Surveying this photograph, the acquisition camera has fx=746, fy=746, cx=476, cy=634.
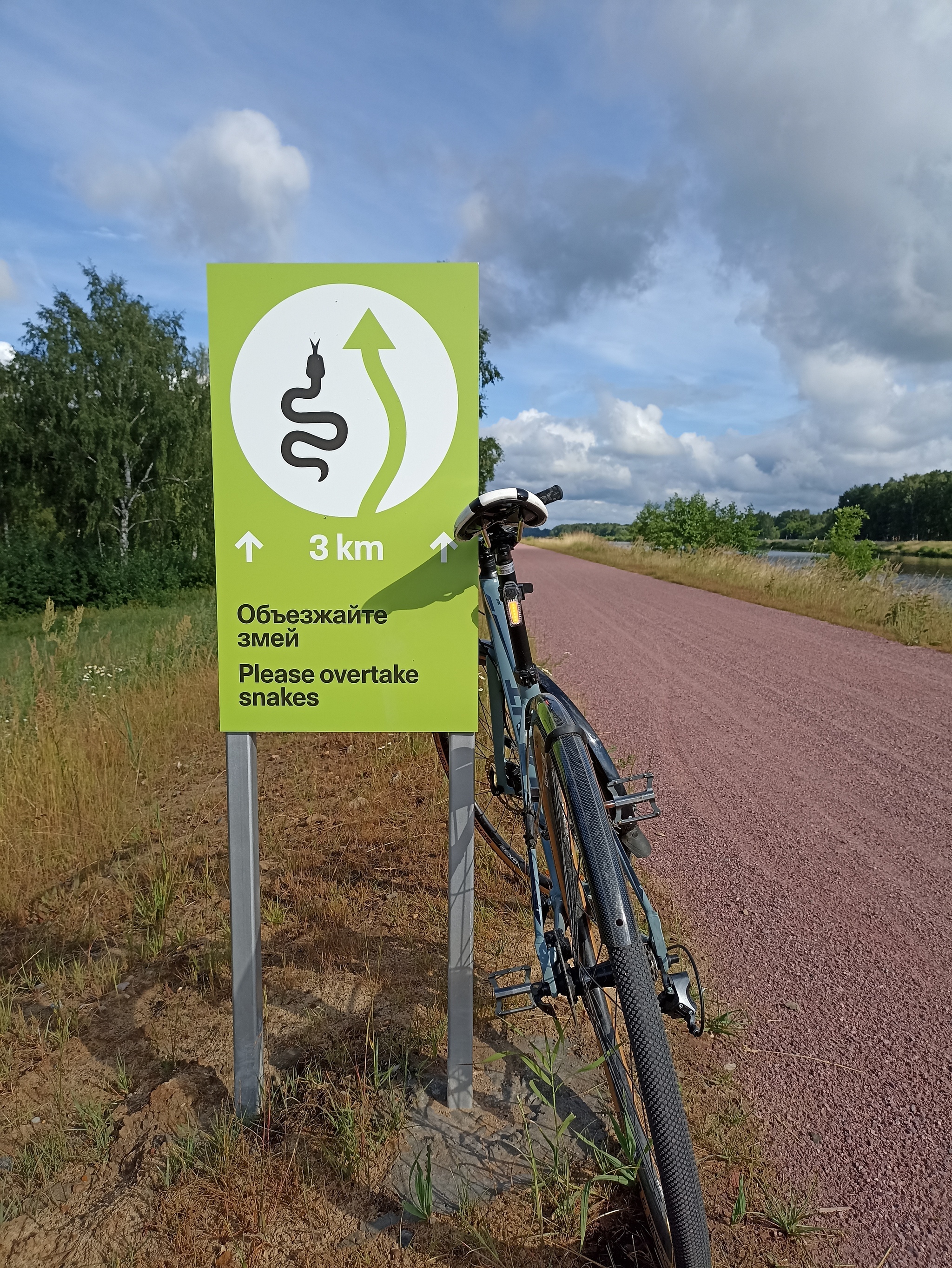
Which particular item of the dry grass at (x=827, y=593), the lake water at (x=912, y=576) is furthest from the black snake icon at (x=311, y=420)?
the lake water at (x=912, y=576)

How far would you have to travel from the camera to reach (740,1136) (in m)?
1.97

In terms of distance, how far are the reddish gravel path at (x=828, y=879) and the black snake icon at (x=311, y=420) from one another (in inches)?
85.6

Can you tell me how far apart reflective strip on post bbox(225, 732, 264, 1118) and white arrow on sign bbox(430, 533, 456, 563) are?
29.0 inches

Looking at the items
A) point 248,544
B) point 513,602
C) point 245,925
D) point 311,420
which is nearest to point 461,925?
point 245,925

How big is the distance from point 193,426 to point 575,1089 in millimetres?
30210

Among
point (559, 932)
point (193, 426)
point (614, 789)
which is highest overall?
point (193, 426)

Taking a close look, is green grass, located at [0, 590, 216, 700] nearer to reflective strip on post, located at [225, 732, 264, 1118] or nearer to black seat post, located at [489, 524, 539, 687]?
reflective strip on post, located at [225, 732, 264, 1118]

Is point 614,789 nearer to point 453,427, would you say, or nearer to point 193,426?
point 453,427

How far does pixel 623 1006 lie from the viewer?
5.10 ft

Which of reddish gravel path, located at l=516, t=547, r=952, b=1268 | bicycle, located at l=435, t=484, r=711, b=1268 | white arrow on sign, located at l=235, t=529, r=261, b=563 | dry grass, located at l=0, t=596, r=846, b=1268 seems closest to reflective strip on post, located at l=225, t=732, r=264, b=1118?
dry grass, located at l=0, t=596, r=846, b=1268

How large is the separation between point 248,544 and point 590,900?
1.26 m

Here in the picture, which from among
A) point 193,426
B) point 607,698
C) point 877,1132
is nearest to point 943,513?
point 193,426

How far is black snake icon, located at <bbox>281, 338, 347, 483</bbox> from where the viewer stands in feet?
6.45

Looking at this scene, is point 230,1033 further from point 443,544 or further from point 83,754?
point 83,754
